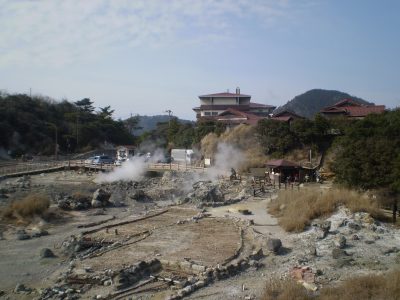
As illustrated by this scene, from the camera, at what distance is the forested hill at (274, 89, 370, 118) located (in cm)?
13779

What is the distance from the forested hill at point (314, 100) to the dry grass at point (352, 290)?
123 metres

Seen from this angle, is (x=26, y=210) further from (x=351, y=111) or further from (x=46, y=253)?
(x=351, y=111)

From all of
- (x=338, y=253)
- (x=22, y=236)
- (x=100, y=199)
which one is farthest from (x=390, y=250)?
(x=100, y=199)

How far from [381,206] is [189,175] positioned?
2298 cm

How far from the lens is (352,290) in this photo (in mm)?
11664

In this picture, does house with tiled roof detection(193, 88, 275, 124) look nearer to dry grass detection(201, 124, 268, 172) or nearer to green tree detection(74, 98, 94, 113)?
dry grass detection(201, 124, 268, 172)

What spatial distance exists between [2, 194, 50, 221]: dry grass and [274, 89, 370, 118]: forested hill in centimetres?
11250

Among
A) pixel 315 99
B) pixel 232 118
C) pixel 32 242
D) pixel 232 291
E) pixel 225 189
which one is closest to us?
pixel 232 291

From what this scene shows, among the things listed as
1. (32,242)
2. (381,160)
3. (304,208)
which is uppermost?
(381,160)

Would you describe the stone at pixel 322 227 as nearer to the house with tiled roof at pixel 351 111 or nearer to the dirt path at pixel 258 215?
the dirt path at pixel 258 215

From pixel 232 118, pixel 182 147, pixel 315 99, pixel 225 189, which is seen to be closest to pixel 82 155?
pixel 182 147

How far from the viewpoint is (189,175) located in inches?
1743

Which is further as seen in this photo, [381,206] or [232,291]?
[381,206]

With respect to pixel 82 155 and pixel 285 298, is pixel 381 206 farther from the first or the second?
pixel 82 155
